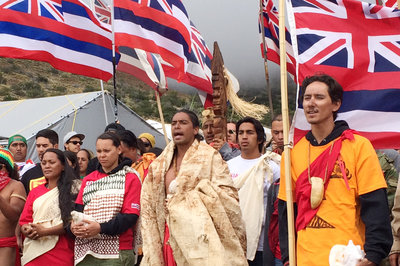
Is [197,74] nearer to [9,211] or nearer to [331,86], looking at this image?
[9,211]

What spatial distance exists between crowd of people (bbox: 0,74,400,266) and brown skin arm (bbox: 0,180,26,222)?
0.01 m

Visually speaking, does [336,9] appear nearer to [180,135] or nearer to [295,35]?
[295,35]

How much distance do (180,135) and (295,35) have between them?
1.25 m

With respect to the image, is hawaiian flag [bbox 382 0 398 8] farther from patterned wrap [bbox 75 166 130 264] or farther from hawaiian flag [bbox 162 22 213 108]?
patterned wrap [bbox 75 166 130 264]

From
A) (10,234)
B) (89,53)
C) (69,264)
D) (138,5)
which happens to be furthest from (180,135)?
(89,53)

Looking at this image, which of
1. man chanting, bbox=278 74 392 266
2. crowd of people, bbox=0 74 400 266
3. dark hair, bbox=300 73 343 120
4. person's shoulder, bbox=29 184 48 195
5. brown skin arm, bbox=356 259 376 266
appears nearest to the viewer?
brown skin arm, bbox=356 259 376 266

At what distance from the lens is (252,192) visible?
5.46 m

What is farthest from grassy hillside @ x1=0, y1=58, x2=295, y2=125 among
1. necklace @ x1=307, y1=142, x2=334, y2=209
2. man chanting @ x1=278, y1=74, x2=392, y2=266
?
necklace @ x1=307, y1=142, x2=334, y2=209

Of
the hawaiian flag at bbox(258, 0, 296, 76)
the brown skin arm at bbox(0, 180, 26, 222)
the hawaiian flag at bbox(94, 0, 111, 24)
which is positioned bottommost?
the brown skin arm at bbox(0, 180, 26, 222)

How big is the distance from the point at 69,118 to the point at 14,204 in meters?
8.37

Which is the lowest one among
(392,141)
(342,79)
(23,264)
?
(23,264)

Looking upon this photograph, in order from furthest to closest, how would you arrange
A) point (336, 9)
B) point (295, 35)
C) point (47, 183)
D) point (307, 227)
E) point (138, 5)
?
point (138, 5) < point (47, 183) < point (336, 9) < point (295, 35) < point (307, 227)

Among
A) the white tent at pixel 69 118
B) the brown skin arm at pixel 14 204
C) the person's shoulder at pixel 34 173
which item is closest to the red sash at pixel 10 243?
the brown skin arm at pixel 14 204

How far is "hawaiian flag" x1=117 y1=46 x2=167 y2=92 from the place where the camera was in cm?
914
